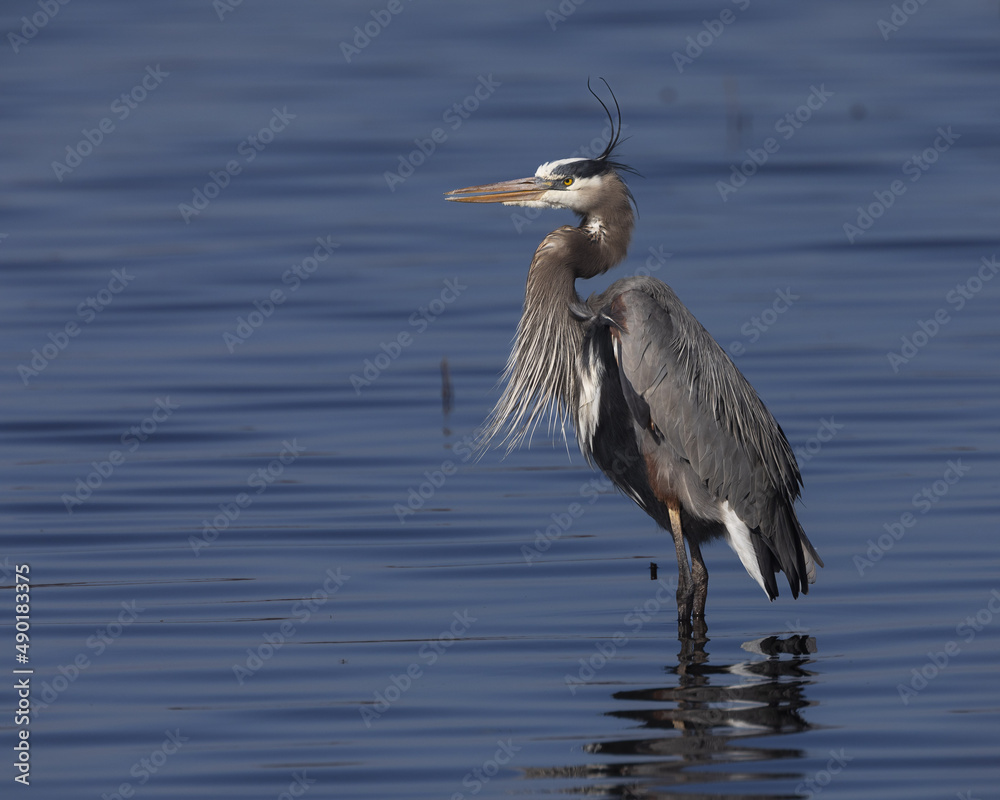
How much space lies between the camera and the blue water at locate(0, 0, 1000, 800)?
6.78m

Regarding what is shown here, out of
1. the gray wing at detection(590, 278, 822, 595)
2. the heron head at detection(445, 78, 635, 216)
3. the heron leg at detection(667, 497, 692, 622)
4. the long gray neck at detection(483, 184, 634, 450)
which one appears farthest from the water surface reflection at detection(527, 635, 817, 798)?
the heron head at detection(445, 78, 635, 216)

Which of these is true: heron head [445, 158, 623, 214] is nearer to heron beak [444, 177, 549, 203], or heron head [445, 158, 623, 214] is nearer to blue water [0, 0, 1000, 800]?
heron beak [444, 177, 549, 203]

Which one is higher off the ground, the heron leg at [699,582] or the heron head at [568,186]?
the heron head at [568,186]

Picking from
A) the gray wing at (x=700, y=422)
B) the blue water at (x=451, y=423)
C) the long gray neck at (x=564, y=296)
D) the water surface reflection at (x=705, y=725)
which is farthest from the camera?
the long gray neck at (x=564, y=296)

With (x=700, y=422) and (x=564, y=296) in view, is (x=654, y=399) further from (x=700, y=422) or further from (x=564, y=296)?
(x=564, y=296)

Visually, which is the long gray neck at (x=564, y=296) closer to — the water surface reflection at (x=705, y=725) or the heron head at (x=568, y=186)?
the heron head at (x=568, y=186)

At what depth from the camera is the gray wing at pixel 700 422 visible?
8.48 m

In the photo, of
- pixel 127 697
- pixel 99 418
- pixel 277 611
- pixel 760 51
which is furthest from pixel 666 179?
pixel 127 697

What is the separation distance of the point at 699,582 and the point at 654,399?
958mm

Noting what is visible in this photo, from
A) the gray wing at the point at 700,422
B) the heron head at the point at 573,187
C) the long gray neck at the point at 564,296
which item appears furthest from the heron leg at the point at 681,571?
the heron head at the point at 573,187


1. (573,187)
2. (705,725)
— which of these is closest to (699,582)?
(705,725)

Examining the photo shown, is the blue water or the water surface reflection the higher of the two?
the water surface reflection

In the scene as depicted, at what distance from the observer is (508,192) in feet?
30.7

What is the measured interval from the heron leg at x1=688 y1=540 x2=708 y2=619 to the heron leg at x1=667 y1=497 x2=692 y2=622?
27 millimetres
